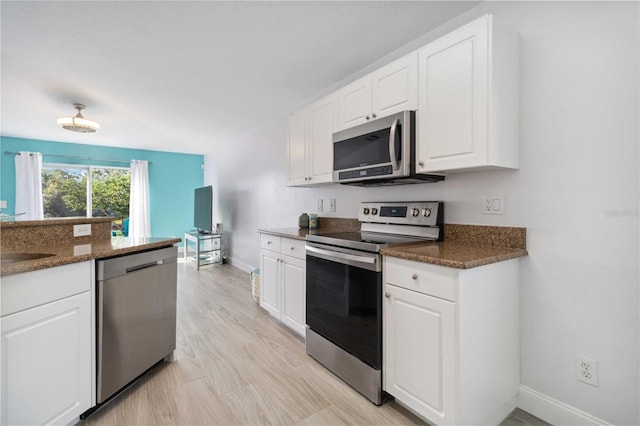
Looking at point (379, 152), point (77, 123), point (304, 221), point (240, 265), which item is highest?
point (77, 123)

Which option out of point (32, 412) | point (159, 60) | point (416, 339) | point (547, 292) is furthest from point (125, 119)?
point (547, 292)

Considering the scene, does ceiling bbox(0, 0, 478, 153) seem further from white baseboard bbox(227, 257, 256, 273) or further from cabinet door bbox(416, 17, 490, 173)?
white baseboard bbox(227, 257, 256, 273)

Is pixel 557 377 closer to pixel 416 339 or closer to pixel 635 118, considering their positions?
pixel 416 339

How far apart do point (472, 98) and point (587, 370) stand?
1455 mm

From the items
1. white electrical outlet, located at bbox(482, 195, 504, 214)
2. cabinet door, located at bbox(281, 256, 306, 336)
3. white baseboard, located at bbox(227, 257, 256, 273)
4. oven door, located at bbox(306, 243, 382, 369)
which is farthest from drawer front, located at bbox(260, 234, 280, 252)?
white baseboard, located at bbox(227, 257, 256, 273)

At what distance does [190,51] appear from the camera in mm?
2441

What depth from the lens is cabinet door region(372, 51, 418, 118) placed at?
6.10 ft

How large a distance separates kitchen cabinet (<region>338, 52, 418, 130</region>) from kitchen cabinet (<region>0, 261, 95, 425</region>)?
1.95 meters

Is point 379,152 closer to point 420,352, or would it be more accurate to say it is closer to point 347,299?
point 347,299

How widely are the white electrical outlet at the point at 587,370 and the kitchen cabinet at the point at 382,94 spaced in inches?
62.7

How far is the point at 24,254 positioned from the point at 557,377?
115 inches

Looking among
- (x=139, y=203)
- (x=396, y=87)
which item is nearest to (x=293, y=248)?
(x=396, y=87)

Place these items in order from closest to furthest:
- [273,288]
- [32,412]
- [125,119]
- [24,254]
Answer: [32,412] → [24,254] → [273,288] → [125,119]

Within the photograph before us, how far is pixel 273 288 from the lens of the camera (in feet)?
9.41
